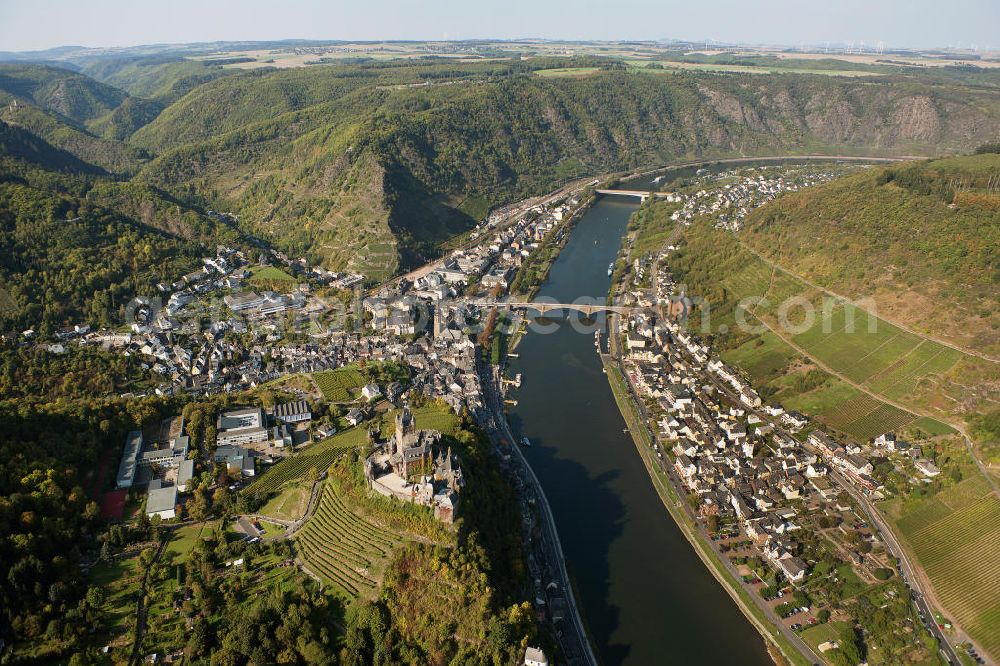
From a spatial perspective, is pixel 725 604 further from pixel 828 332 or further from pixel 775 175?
pixel 775 175

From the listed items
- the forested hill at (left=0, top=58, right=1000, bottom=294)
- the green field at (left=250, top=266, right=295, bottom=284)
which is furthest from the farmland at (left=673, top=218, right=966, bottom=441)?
the green field at (left=250, top=266, right=295, bottom=284)

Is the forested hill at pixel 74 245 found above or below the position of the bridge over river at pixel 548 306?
above

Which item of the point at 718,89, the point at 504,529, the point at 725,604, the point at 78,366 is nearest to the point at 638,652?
the point at 725,604

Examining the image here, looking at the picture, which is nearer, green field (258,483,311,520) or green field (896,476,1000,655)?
green field (896,476,1000,655)

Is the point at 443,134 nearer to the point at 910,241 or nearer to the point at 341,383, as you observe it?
the point at 341,383

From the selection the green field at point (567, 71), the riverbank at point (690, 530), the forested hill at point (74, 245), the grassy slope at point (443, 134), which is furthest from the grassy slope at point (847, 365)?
the green field at point (567, 71)

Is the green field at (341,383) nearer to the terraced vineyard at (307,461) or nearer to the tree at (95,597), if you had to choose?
the terraced vineyard at (307,461)

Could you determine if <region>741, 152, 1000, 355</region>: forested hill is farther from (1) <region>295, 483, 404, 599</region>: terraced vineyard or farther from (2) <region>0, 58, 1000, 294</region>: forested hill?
(1) <region>295, 483, 404, 599</region>: terraced vineyard
